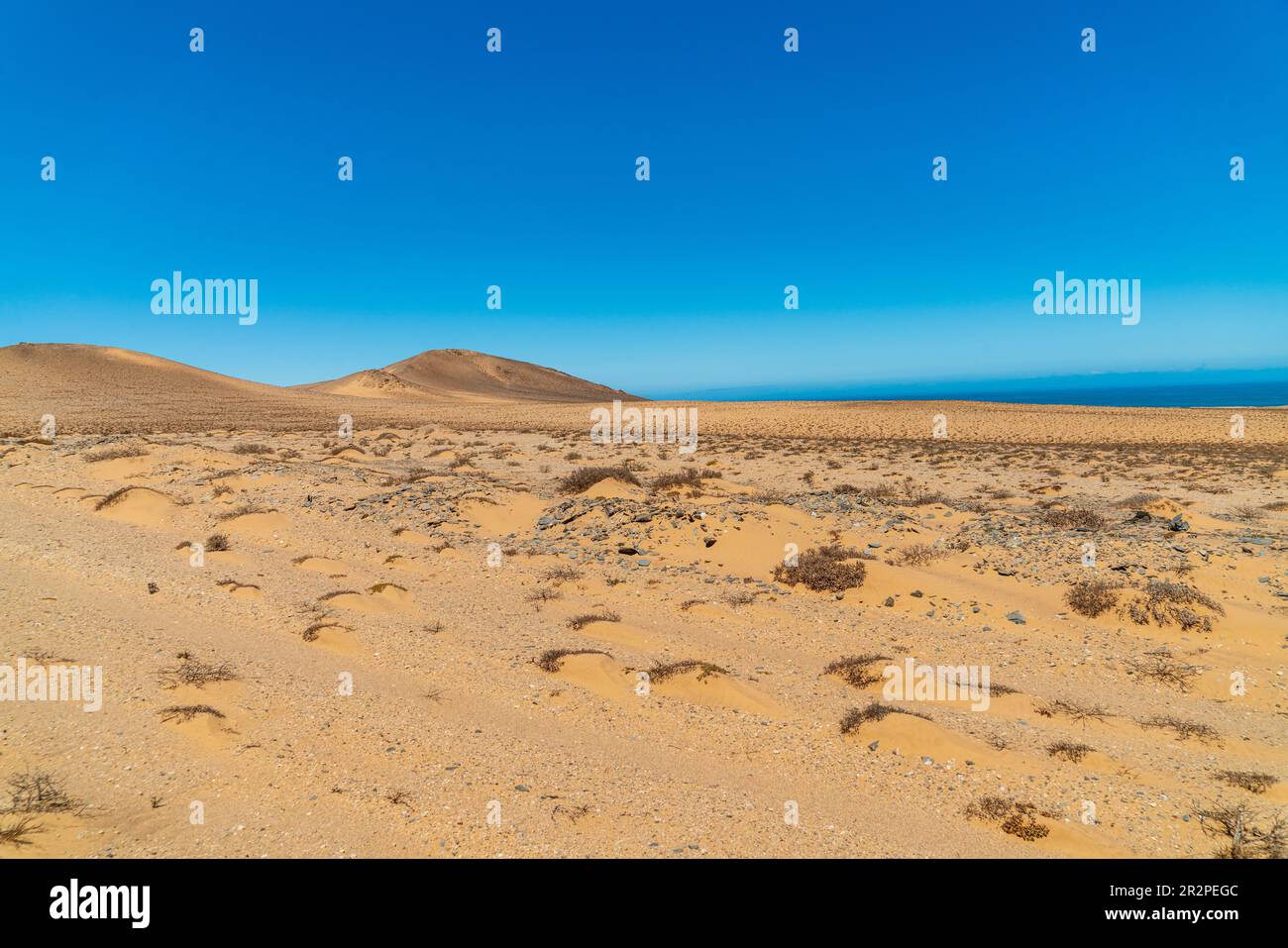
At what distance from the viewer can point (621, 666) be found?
27.5 ft

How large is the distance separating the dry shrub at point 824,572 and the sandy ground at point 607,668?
323 mm

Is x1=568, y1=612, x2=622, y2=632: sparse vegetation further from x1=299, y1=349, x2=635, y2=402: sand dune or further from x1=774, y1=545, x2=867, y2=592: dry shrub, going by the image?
x1=299, y1=349, x2=635, y2=402: sand dune

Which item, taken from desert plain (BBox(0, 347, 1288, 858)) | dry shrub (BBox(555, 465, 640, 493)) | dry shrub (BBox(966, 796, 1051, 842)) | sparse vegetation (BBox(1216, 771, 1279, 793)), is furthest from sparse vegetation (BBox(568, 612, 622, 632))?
dry shrub (BBox(555, 465, 640, 493))

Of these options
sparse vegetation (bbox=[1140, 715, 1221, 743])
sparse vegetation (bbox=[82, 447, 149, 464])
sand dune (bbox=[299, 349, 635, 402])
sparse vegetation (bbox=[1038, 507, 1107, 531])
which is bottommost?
sparse vegetation (bbox=[1140, 715, 1221, 743])

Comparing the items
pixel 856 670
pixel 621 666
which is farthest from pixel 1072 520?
pixel 621 666

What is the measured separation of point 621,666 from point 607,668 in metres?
0.31

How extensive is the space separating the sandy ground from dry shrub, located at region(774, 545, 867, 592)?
323 millimetres

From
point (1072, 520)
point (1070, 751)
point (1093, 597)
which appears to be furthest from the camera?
point (1072, 520)

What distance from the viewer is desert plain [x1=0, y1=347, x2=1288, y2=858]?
5078 mm

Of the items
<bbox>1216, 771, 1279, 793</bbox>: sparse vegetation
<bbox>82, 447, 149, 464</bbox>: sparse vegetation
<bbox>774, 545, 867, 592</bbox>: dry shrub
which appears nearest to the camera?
<bbox>1216, 771, 1279, 793</bbox>: sparse vegetation

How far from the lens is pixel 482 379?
144 meters

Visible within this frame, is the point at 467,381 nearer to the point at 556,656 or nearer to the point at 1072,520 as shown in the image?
the point at 1072,520
